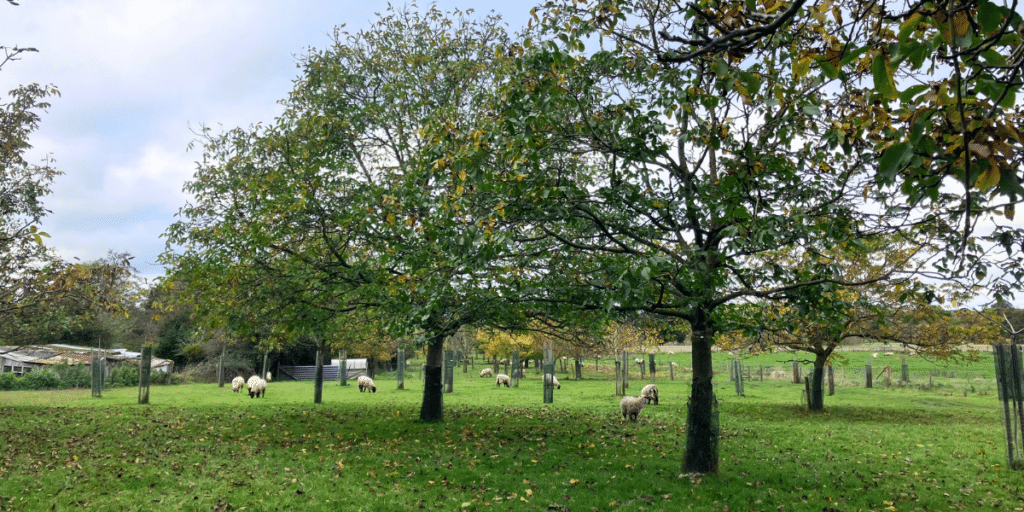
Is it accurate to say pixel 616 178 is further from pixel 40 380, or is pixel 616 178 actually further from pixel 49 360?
pixel 49 360

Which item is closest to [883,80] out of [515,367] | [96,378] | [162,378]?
[96,378]

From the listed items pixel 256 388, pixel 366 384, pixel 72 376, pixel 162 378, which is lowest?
pixel 162 378

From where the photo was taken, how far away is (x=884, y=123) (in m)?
4.79

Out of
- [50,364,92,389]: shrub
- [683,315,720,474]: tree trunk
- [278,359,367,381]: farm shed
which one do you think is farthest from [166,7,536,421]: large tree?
[278,359,367,381]: farm shed

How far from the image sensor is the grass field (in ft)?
28.6

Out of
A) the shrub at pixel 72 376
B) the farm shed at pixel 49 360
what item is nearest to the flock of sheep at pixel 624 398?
the shrub at pixel 72 376

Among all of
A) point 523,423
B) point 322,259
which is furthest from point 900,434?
point 322,259

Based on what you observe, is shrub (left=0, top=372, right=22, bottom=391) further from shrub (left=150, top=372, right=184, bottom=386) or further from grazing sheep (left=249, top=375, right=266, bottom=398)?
grazing sheep (left=249, top=375, right=266, bottom=398)

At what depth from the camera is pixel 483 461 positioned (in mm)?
11320

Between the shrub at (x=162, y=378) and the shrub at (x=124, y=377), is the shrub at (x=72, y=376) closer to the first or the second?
the shrub at (x=124, y=377)

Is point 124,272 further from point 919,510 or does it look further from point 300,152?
point 919,510

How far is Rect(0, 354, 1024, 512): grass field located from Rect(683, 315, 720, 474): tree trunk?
34 cm

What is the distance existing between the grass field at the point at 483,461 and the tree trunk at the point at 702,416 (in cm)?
34

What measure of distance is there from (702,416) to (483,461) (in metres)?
4.35
